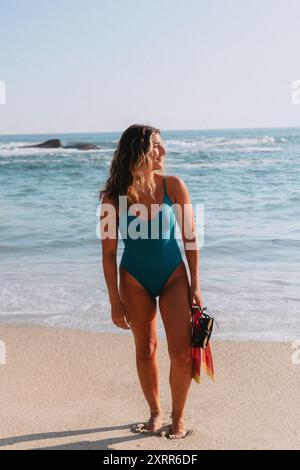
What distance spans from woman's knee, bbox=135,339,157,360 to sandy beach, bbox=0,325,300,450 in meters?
0.44

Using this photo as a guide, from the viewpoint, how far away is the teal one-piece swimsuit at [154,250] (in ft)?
10.8

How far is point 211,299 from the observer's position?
252 inches

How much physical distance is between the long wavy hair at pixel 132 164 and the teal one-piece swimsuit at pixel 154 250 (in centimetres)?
11

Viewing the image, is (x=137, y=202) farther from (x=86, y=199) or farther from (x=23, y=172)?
(x=23, y=172)

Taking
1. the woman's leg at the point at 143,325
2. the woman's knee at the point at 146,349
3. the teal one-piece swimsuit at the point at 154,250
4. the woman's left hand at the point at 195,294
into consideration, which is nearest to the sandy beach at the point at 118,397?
the woman's leg at the point at 143,325

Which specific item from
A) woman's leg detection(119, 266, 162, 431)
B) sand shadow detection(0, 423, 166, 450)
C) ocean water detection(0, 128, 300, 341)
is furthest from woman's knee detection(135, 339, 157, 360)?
ocean water detection(0, 128, 300, 341)

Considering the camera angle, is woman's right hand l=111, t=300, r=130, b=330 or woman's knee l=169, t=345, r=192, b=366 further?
woman's right hand l=111, t=300, r=130, b=330

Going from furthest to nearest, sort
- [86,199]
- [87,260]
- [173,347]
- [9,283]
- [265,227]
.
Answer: [86,199] < [265,227] < [87,260] < [9,283] < [173,347]

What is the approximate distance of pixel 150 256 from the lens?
335 centimetres

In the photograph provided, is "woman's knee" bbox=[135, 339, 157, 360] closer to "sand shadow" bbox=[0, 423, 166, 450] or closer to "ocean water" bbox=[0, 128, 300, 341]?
"sand shadow" bbox=[0, 423, 166, 450]

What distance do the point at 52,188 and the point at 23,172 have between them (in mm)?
6987

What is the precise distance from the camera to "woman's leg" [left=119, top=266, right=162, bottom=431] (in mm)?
3365

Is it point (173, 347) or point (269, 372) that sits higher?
point (173, 347)

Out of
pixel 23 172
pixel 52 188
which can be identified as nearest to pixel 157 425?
pixel 52 188
